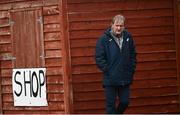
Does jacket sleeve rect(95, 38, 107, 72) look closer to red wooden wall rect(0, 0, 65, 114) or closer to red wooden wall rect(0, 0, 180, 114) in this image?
red wooden wall rect(0, 0, 180, 114)

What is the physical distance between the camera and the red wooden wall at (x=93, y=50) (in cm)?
941

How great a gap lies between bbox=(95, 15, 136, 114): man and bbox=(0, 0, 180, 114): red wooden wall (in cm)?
109

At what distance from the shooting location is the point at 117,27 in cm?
821

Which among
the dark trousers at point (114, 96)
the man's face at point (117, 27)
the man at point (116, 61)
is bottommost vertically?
the dark trousers at point (114, 96)

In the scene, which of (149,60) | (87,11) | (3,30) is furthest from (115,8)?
(3,30)

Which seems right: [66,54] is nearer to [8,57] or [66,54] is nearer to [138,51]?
[138,51]

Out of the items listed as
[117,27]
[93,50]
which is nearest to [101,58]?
[117,27]

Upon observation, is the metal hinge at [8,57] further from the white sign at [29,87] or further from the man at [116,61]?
the man at [116,61]

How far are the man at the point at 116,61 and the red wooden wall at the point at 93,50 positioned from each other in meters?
1.09

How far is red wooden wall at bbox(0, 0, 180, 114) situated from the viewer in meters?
9.41

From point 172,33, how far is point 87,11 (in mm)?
1618

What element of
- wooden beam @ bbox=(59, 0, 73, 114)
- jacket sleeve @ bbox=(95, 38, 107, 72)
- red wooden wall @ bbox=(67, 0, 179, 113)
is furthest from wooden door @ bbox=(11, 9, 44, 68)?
jacket sleeve @ bbox=(95, 38, 107, 72)

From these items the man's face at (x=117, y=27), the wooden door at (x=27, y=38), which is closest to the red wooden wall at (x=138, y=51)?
the wooden door at (x=27, y=38)

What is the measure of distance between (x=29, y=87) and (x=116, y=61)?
2333 millimetres
